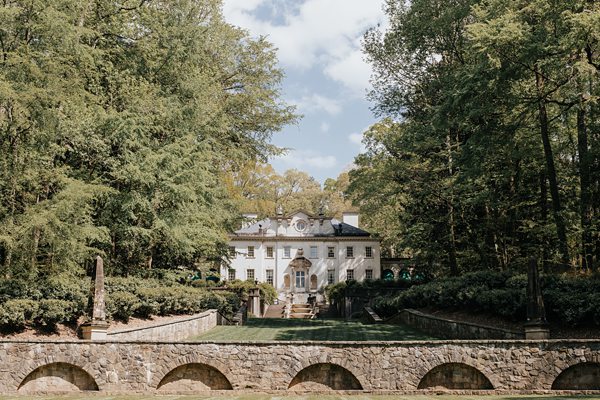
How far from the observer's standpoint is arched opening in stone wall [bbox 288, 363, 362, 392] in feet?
40.8

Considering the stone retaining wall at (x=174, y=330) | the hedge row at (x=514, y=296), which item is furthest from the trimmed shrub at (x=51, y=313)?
the hedge row at (x=514, y=296)

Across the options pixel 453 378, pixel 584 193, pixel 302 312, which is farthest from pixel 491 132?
pixel 302 312

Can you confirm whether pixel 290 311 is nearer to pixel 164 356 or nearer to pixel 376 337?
pixel 376 337

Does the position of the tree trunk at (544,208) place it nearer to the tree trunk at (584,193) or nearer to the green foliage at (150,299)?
the tree trunk at (584,193)

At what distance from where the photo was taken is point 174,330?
1831 centimetres

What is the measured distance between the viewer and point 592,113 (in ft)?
59.5

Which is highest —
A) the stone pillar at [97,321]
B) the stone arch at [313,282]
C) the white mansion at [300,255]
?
the white mansion at [300,255]

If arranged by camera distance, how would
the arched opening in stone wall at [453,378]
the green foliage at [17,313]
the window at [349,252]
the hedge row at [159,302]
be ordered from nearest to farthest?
1. the arched opening in stone wall at [453,378]
2. the green foliage at [17,313]
3. the hedge row at [159,302]
4. the window at [349,252]

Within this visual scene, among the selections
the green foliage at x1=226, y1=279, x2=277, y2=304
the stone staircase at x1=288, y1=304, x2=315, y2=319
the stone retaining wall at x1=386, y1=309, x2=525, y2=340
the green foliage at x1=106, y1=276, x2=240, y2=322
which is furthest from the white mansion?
the stone retaining wall at x1=386, y1=309, x2=525, y2=340

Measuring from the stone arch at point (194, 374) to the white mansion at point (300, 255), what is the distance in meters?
40.2

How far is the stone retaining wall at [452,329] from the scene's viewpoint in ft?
49.6

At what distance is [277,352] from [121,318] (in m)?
7.31

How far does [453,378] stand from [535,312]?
3057 millimetres

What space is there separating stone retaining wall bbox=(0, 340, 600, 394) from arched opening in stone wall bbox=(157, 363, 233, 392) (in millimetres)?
22
